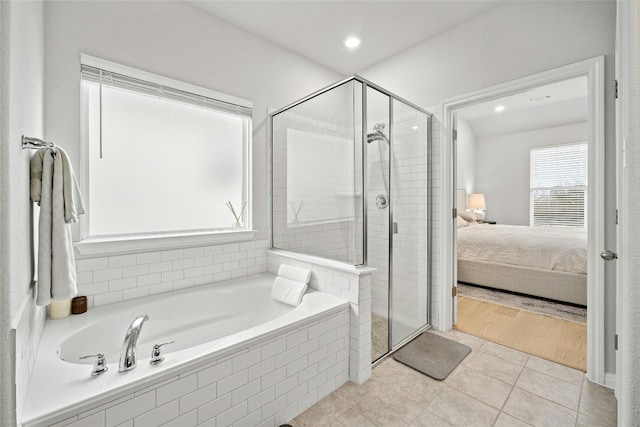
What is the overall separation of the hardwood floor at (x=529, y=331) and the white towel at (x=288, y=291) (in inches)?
65.0

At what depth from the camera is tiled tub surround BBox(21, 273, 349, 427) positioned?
3.42 ft

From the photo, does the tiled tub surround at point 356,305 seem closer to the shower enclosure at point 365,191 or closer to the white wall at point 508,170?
the shower enclosure at point 365,191

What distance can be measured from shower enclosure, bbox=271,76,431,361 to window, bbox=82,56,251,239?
0.43 metres

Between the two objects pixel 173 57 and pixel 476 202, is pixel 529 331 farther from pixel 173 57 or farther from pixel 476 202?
pixel 476 202

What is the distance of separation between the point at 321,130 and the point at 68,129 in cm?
173

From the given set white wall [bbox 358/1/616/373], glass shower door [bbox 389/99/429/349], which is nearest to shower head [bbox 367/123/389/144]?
glass shower door [bbox 389/99/429/349]

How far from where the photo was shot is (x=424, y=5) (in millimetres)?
2275

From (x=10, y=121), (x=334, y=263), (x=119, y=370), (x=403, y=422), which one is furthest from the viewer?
(x=334, y=263)

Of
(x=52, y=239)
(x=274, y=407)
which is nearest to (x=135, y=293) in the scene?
(x=52, y=239)

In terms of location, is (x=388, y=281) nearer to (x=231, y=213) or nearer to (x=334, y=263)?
(x=334, y=263)

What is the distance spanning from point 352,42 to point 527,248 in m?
3.14

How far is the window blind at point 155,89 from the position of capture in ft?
6.07

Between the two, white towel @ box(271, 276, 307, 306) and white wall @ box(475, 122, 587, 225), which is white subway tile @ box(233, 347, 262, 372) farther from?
white wall @ box(475, 122, 587, 225)

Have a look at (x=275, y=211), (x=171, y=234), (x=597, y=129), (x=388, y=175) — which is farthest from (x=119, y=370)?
(x=597, y=129)
